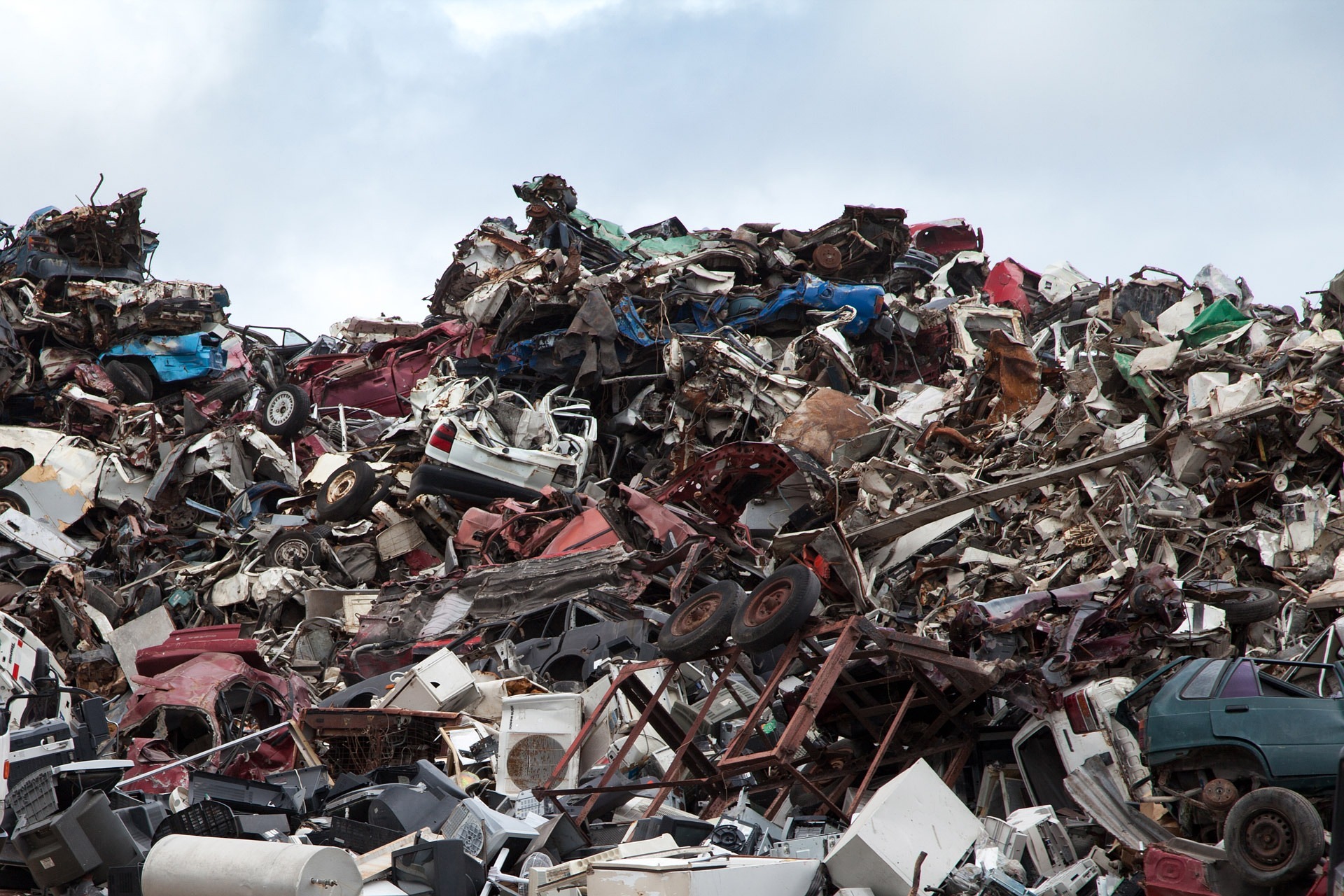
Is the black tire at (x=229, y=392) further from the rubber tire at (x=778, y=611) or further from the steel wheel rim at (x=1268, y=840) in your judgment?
the steel wheel rim at (x=1268, y=840)

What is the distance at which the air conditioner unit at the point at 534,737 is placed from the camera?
7.68m

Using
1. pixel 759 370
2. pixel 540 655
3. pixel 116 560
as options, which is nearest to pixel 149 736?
pixel 540 655

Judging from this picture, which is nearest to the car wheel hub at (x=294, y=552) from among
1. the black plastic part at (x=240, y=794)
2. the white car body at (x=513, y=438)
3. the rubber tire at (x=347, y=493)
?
the rubber tire at (x=347, y=493)

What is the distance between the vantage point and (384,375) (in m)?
19.9

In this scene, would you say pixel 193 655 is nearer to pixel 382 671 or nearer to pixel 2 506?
pixel 382 671

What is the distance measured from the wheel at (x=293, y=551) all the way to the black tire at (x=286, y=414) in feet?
12.7

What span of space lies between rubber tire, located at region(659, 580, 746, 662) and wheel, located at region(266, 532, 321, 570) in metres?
7.46

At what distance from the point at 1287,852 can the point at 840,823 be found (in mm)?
2760

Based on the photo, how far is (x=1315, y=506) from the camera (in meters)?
9.59

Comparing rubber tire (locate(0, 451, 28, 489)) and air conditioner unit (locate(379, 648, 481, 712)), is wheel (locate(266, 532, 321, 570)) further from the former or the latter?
air conditioner unit (locate(379, 648, 481, 712))

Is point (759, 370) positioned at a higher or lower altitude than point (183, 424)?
lower

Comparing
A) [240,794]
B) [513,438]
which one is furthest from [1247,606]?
[513,438]

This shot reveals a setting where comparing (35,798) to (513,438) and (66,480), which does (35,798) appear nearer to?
(513,438)

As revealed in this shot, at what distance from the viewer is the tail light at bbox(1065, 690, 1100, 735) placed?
6918 millimetres
